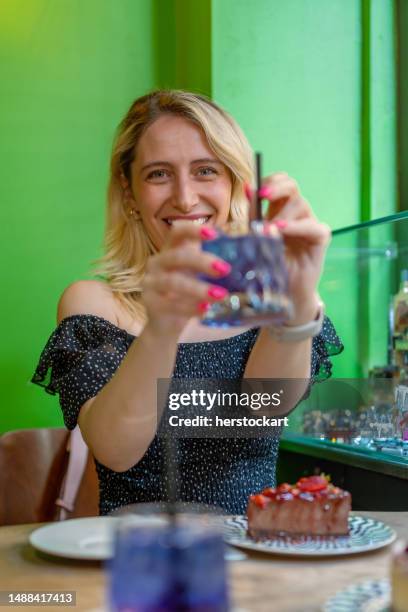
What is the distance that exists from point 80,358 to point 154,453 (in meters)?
0.22

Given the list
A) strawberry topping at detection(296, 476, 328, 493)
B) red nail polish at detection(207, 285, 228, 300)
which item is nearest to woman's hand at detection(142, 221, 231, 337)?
red nail polish at detection(207, 285, 228, 300)

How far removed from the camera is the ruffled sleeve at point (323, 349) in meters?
1.77

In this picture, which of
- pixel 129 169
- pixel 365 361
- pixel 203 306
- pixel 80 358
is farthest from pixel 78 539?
pixel 365 361

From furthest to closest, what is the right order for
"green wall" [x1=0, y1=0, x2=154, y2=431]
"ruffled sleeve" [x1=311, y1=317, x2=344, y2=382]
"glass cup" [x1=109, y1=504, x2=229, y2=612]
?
"green wall" [x1=0, y1=0, x2=154, y2=431], "ruffled sleeve" [x1=311, y1=317, x2=344, y2=382], "glass cup" [x1=109, y1=504, x2=229, y2=612]

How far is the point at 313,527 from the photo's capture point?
43.4 inches

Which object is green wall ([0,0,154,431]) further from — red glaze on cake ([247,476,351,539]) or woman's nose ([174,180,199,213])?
red glaze on cake ([247,476,351,539])

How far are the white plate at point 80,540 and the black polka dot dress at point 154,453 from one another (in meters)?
0.42

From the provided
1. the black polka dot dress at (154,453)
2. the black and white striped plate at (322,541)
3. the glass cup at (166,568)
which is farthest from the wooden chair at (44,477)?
the glass cup at (166,568)

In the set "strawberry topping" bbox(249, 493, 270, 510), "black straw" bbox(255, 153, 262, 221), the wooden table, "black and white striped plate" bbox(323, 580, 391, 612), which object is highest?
"black straw" bbox(255, 153, 262, 221)

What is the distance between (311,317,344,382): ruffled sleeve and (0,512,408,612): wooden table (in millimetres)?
770

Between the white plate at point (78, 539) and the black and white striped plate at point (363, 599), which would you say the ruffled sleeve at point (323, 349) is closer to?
the white plate at point (78, 539)

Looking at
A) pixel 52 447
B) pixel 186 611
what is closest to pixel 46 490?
pixel 52 447

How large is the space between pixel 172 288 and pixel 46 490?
160cm

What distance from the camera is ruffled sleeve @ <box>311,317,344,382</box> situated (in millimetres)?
→ 1774
